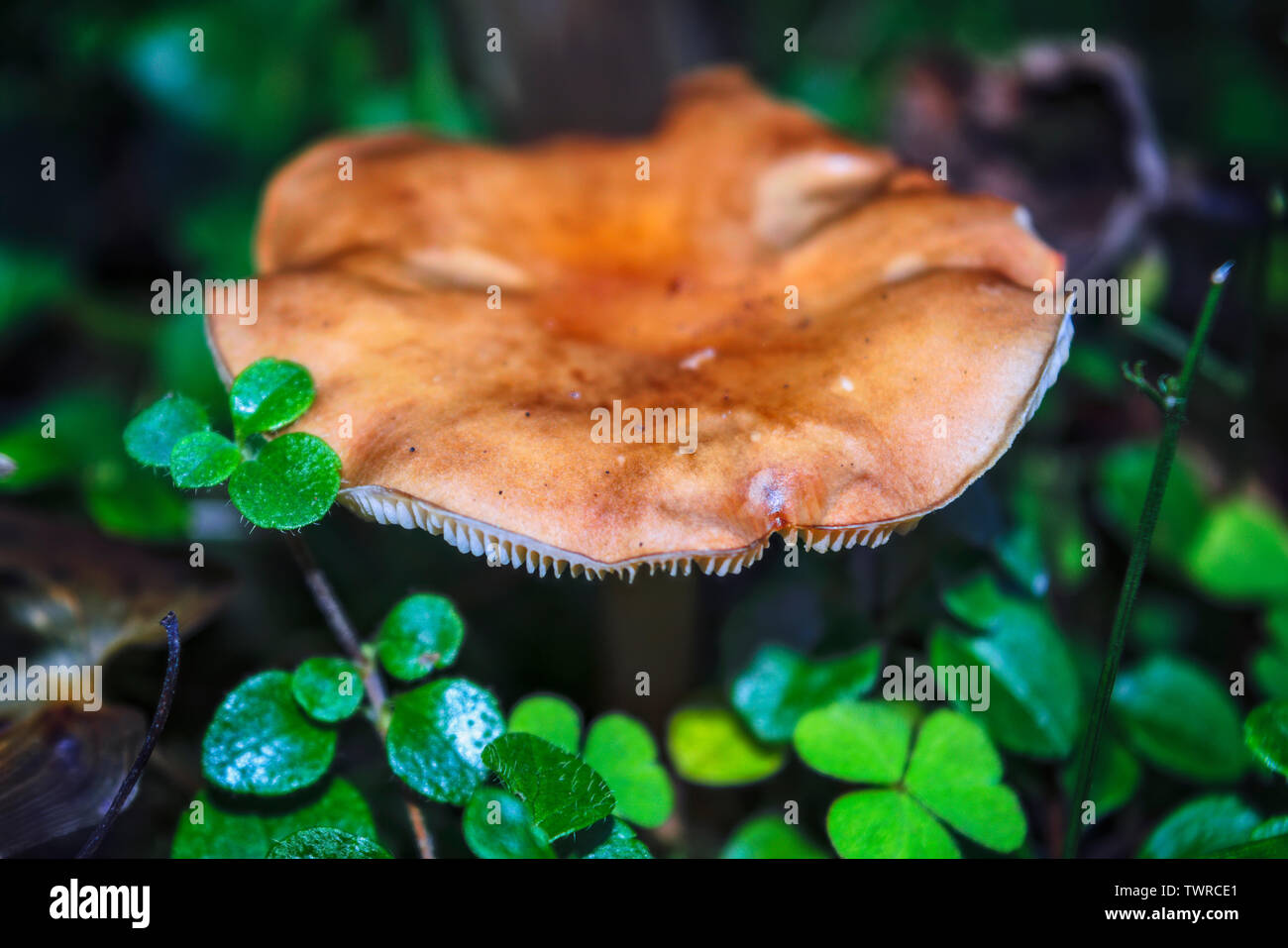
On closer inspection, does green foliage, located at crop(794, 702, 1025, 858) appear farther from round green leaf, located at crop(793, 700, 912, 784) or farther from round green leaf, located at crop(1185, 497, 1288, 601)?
round green leaf, located at crop(1185, 497, 1288, 601)

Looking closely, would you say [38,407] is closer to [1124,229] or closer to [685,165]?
[685,165]

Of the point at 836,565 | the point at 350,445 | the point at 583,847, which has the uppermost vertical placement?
the point at 350,445

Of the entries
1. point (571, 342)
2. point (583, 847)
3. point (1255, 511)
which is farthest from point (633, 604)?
point (1255, 511)

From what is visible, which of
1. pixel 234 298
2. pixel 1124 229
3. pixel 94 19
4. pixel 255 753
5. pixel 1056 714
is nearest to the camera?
pixel 255 753

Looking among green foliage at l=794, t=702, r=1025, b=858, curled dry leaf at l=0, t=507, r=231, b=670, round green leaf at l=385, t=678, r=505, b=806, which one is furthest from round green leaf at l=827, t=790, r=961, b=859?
curled dry leaf at l=0, t=507, r=231, b=670

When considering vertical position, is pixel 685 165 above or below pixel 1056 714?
above

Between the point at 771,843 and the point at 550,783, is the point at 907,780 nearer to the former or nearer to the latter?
the point at 771,843
